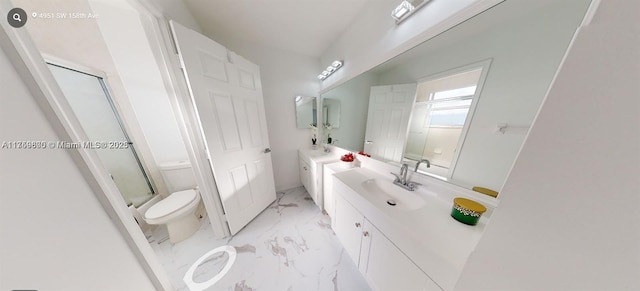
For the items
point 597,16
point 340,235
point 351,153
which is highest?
point 597,16

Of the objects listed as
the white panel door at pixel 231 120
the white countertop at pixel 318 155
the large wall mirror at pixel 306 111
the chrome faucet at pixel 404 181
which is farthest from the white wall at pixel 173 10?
the chrome faucet at pixel 404 181

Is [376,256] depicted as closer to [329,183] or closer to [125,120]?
[329,183]

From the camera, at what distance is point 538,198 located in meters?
0.30

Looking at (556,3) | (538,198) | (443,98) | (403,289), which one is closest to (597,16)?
(538,198)

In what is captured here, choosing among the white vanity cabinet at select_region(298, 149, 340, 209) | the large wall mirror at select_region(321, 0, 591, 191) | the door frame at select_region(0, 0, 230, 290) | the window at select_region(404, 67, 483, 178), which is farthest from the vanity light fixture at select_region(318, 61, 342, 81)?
the door frame at select_region(0, 0, 230, 290)

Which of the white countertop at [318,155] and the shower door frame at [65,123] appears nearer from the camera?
the shower door frame at [65,123]

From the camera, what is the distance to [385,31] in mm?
1081

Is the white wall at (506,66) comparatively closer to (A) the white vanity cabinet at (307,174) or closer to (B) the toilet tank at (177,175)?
(A) the white vanity cabinet at (307,174)

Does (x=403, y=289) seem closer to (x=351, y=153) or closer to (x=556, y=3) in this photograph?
(x=351, y=153)

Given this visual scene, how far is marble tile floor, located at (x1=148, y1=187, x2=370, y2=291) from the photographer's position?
3.70ft

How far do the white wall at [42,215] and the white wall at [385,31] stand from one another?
1.62m

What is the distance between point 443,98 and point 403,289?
3.73 feet

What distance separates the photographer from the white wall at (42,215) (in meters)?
0.38

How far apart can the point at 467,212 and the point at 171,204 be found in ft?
7.74
